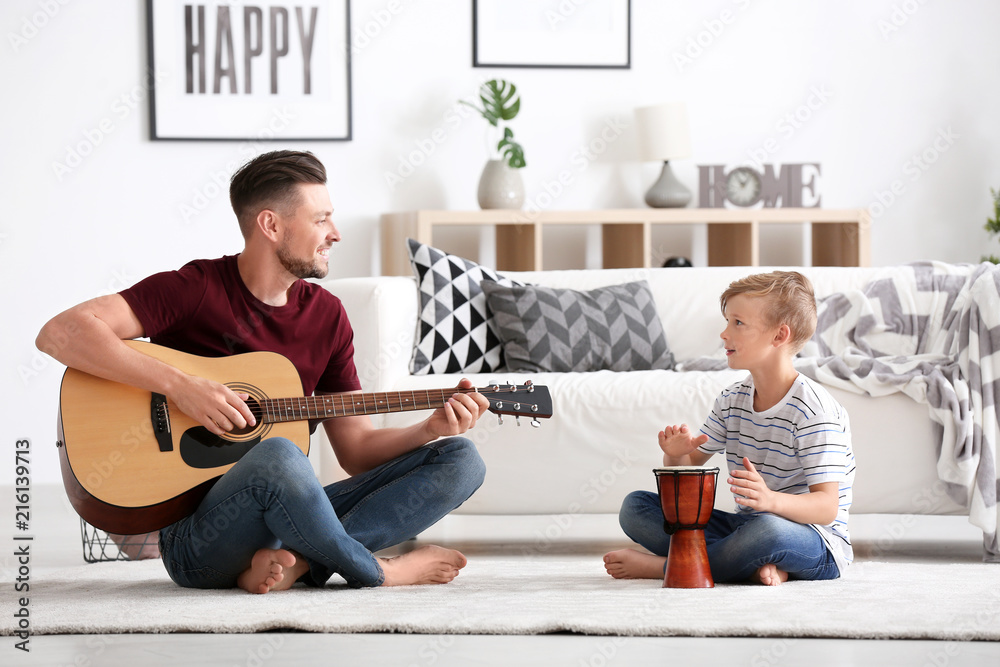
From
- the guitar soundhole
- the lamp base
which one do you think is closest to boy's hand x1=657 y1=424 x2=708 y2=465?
the guitar soundhole

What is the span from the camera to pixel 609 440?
7.72 ft

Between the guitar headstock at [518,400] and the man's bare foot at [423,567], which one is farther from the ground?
the guitar headstock at [518,400]

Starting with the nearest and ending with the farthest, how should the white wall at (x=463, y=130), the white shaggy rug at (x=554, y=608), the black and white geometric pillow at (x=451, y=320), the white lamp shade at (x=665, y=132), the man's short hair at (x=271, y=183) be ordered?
the white shaggy rug at (x=554, y=608) → the man's short hair at (x=271, y=183) → the black and white geometric pillow at (x=451, y=320) → the white wall at (x=463, y=130) → the white lamp shade at (x=665, y=132)

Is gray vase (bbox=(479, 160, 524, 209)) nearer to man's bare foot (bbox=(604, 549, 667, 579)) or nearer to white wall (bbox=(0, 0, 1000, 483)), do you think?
white wall (bbox=(0, 0, 1000, 483))

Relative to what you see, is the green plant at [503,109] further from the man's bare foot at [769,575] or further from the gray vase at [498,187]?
the man's bare foot at [769,575]

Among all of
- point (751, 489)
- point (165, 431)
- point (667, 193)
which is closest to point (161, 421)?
point (165, 431)

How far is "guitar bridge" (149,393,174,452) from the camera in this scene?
1.70 meters

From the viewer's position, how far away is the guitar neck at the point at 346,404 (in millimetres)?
1777

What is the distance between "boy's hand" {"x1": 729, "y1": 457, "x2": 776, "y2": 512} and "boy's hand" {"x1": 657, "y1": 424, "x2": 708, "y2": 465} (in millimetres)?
179

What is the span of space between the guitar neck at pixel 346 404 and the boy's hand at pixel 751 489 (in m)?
0.47

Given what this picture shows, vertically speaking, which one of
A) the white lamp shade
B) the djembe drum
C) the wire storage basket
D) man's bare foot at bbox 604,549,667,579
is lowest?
the wire storage basket

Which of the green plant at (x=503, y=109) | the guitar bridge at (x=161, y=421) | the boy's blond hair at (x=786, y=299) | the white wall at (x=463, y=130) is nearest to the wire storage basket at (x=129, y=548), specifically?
the guitar bridge at (x=161, y=421)

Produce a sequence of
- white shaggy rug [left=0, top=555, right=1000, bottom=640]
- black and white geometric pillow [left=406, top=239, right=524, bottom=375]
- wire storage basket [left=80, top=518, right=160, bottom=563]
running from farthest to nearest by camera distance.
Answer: black and white geometric pillow [left=406, top=239, right=524, bottom=375]
wire storage basket [left=80, top=518, right=160, bottom=563]
white shaggy rug [left=0, top=555, right=1000, bottom=640]

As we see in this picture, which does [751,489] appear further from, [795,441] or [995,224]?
[995,224]
